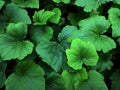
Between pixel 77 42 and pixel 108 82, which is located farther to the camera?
pixel 108 82

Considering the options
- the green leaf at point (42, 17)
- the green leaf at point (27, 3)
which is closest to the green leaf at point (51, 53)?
the green leaf at point (42, 17)

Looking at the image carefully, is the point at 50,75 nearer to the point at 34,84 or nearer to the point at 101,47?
the point at 34,84

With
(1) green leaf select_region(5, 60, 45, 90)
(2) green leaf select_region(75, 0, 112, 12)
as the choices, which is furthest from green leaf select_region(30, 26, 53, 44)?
(2) green leaf select_region(75, 0, 112, 12)

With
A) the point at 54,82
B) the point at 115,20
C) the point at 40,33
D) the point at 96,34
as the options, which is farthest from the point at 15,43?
the point at 115,20

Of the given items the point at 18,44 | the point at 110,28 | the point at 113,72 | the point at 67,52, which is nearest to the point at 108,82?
the point at 113,72

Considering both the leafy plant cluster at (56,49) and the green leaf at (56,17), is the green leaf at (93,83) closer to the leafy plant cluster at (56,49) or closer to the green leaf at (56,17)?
the leafy plant cluster at (56,49)

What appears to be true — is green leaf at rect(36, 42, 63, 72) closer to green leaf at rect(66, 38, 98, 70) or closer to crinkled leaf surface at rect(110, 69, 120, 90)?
green leaf at rect(66, 38, 98, 70)

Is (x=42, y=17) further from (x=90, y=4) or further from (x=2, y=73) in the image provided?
(x=2, y=73)
